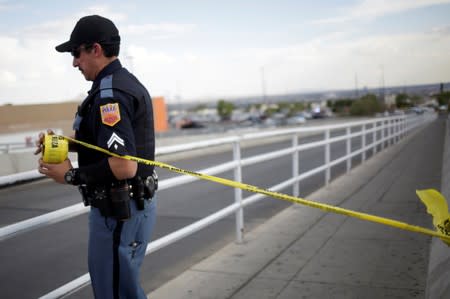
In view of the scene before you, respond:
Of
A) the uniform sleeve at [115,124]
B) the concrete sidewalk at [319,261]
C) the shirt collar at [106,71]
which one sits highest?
the shirt collar at [106,71]

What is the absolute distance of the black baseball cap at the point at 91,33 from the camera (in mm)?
2506

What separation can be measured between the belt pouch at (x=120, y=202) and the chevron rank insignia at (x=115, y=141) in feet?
0.82

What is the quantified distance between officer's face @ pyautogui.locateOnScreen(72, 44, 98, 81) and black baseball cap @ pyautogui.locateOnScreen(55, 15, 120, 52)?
0.10 ft

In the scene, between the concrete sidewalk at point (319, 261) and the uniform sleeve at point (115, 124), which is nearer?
the uniform sleeve at point (115, 124)

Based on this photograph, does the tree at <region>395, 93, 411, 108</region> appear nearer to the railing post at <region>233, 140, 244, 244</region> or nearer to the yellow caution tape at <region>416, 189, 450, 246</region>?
the railing post at <region>233, 140, 244, 244</region>

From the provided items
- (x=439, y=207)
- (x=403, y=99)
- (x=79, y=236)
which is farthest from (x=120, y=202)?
(x=403, y=99)

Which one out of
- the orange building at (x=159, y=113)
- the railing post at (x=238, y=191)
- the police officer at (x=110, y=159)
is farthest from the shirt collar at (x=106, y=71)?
the orange building at (x=159, y=113)

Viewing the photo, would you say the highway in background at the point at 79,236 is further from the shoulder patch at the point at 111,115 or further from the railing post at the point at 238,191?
the shoulder patch at the point at 111,115

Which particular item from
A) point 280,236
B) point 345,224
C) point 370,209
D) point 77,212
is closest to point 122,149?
point 77,212

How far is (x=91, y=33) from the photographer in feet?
8.21

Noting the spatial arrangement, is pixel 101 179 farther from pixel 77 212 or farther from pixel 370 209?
pixel 370 209

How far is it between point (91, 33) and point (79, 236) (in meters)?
4.48

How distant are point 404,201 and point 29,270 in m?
5.39

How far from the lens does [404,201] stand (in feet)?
25.4
